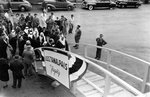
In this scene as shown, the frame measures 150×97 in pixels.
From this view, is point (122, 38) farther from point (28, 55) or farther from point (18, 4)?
point (18, 4)

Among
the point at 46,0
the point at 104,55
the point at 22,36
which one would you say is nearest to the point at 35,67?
the point at 22,36

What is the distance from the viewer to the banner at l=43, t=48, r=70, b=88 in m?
5.37

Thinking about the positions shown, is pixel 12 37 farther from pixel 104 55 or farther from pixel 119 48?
pixel 119 48

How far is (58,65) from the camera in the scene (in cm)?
569

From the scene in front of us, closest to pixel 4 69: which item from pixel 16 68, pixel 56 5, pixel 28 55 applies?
pixel 16 68

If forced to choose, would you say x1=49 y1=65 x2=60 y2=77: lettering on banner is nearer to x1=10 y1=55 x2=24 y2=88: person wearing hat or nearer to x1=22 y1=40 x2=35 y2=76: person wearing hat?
x1=10 y1=55 x2=24 y2=88: person wearing hat

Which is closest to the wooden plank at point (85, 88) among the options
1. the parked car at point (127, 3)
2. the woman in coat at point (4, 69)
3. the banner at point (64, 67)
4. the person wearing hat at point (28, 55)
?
the banner at point (64, 67)

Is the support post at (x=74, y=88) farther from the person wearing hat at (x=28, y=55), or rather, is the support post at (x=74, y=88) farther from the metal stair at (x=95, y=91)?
the person wearing hat at (x=28, y=55)

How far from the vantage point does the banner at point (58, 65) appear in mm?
5366

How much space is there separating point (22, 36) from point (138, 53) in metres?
7.07

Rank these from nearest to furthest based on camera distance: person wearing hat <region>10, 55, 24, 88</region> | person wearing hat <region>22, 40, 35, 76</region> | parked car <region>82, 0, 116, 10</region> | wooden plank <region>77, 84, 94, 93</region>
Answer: wooden plank <region>77, 84, 94, 93</region> → person wearing hat <region>10, 55, 24, 88</region> → person wearing hat <region>22, 40, 35, 76</region> → parked car <region>82, 0, 116, 10</region>

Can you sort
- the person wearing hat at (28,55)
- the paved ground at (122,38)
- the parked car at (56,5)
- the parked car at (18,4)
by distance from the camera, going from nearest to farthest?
the person wearing hat at (28,55) < the paved ground at (122,38) < the parked car at (18,4) < the parked car at (56,5)

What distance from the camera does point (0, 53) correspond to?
8711 millimetres

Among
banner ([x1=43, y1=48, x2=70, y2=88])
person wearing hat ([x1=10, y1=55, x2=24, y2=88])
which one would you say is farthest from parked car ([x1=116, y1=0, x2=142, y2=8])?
banner ([x1=43, y1=48, x2=70, y2=88])
